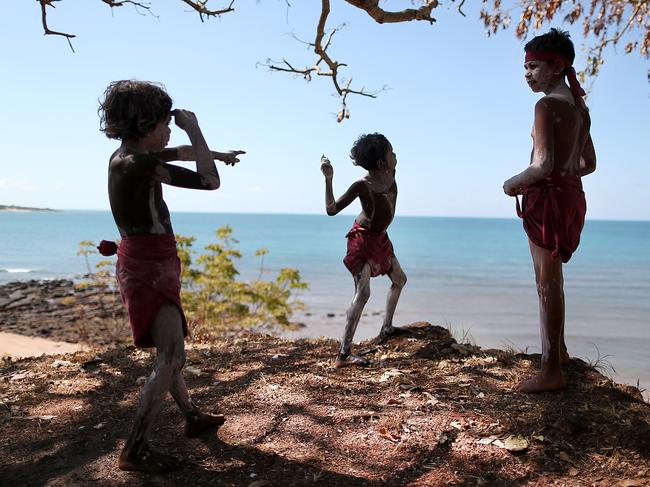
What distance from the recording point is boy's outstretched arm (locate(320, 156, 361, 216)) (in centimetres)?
469

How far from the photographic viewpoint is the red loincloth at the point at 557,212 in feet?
12.0

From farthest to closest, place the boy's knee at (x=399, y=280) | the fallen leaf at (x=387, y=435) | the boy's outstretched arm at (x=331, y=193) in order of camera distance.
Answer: the boy's knee at (x=399, y=280) → the boy's outstretched arm at (x=331, y=193) → the fallen leaf at (x=387, y=435)

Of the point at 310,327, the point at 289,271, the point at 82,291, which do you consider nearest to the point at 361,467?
the point at 289,271

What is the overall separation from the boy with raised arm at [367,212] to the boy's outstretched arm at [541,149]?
1402 millimetres

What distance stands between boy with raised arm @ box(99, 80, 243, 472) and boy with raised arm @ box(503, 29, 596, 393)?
1947 mm

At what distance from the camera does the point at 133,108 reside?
300cm

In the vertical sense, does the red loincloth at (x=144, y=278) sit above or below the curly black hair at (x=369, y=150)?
below

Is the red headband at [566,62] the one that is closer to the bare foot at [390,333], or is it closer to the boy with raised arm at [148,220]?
the boy with raised arm at [148,220]

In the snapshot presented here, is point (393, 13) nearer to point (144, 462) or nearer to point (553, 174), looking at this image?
point (553, 174)

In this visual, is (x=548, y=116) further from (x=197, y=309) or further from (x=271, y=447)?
(x=197, y=309)

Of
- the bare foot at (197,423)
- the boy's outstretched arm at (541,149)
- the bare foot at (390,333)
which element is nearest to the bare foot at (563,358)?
the boy's outstretched arm at (541,149)

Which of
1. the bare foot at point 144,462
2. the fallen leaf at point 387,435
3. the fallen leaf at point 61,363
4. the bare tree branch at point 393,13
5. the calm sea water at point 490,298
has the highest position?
the bare tree branch at point 393,13

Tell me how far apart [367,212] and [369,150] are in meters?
0.51

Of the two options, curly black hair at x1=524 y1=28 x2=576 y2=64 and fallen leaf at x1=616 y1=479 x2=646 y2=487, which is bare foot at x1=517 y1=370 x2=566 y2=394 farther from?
curly black hair at x1=524 y1=28 x2=576 y2=64
